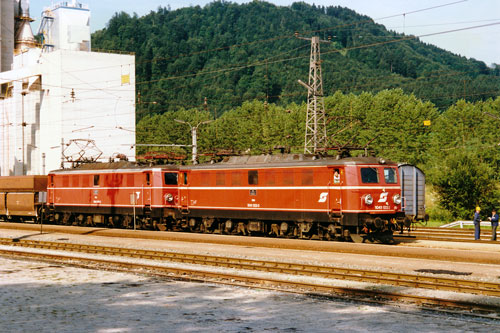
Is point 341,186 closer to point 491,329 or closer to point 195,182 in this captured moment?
point 195,182

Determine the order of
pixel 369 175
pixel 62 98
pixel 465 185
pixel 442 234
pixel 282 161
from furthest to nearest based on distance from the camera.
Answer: pixel 62 98, pixel 465 185, pixel 442 234, pixel 282 161, pixel 369 175

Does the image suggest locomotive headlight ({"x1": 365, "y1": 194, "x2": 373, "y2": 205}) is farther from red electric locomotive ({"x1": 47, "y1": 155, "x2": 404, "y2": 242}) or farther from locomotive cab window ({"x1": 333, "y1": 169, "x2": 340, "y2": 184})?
locomotive cab window ({"x1": 333, "y1": 169, "x2": 340, "y2": 184})

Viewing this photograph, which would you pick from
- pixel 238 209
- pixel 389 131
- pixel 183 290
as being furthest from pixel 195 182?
pixel 389 131

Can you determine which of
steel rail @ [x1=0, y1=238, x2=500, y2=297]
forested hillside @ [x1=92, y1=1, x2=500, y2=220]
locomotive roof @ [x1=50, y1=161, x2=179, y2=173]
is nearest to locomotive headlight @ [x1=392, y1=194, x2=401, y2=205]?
forested hillside @ [x1=92, y1=1, x2=500, y2=220]

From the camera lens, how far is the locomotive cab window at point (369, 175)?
28312mm

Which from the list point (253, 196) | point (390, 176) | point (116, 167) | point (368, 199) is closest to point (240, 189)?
point (253, 196)

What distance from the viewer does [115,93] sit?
3666 inches

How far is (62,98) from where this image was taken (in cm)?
8725

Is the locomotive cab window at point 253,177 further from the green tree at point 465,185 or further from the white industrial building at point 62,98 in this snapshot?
the white industrial building at point 62,98

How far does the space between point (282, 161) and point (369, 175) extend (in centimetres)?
484

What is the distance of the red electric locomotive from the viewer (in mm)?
28422

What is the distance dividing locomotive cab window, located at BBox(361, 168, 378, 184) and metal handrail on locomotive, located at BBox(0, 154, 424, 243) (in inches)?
1.9

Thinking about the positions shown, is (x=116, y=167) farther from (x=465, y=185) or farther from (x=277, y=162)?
(x=465, y=185)

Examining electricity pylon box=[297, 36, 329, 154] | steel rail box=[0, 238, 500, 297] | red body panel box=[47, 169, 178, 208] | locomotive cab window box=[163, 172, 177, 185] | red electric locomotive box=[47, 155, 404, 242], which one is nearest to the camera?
Answer: steel rail box=[0, 238, 500, 297]
